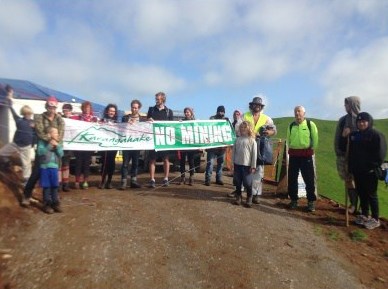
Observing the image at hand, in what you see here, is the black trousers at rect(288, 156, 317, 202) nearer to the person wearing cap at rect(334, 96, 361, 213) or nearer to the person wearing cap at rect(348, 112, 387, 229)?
the person wearing cap at rect(334, 96, 361, 213)

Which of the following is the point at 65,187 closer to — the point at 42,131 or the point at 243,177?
the point at 42,131

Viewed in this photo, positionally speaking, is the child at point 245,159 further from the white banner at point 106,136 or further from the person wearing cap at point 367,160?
the white banner at point 106,136

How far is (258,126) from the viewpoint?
975cm

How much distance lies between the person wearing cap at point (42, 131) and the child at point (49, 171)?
0.07 m

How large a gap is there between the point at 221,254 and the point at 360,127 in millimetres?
3950

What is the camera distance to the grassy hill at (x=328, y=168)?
2414cm

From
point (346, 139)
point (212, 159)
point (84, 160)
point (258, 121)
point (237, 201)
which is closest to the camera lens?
point (346, 139)

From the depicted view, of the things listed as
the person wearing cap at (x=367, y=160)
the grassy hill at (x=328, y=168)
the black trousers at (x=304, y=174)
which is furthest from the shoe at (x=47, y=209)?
the grassy hill at (x=328, y=168)

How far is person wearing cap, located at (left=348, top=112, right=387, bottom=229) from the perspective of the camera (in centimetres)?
797

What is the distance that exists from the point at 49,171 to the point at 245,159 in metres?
4.07

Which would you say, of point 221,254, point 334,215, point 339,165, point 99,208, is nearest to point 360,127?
point 339,165

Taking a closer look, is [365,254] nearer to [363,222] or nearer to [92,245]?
[363,222]

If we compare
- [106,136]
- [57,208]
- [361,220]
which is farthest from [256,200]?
[57,208]

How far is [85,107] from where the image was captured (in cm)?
1004
